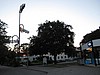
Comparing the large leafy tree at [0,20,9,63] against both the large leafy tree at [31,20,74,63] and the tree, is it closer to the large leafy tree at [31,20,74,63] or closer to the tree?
the tree

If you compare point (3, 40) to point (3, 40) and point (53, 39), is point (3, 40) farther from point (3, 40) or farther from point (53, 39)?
point (53, 39)

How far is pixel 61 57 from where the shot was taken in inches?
4040

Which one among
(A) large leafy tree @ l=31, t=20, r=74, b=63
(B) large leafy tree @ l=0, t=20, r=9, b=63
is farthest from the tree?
(A) large leafy tree @ l=31, t=20, r=74, b=63

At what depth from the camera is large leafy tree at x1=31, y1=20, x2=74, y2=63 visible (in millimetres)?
45969

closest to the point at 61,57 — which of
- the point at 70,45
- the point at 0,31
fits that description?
the point at 70,45

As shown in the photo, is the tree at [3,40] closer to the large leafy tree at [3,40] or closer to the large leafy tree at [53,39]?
the large leafy tree at [3,40]

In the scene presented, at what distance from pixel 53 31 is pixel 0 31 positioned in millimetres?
15885

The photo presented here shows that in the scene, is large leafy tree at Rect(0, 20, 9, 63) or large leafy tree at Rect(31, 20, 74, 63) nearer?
large leafy tree at Rect(0, 20, 9, 63)

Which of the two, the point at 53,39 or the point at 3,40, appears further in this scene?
the point at 53,39

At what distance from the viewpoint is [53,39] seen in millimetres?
46250

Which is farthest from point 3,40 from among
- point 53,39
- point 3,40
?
point 53,39

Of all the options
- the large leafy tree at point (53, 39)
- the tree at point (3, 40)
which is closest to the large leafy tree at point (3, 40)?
the tree at point (3, 40)

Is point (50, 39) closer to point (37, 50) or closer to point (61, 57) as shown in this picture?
point (37, 50)

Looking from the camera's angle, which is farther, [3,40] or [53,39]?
[53,39]
